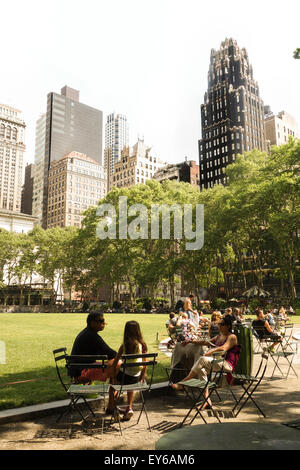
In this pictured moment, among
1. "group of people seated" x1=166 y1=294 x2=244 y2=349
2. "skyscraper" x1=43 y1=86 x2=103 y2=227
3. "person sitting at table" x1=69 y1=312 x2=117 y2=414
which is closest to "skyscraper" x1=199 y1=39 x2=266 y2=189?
"skyscraper" x1=43 y1=86 x2=103 y2=227

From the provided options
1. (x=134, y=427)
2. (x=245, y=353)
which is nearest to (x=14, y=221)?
(x=245, y=353)

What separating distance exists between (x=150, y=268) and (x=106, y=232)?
895cm

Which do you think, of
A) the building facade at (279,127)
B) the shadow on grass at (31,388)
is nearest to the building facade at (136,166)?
the building facade at (279,127)

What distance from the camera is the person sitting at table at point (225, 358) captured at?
20.9 feet

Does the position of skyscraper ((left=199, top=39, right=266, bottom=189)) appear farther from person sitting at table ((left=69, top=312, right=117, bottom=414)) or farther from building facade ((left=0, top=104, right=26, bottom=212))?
person sitting at table ((left=69, top=312, right=117, bottom=414))

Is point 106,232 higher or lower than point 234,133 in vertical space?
lower

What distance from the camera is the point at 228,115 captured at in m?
112

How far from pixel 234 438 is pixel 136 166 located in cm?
13895

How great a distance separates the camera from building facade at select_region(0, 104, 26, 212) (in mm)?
157375

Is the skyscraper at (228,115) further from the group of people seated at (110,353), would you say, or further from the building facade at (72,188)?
the group of people seated at (110,353)

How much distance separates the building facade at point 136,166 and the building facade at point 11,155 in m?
50.0

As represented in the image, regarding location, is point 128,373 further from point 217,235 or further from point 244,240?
Result: point 244,240
